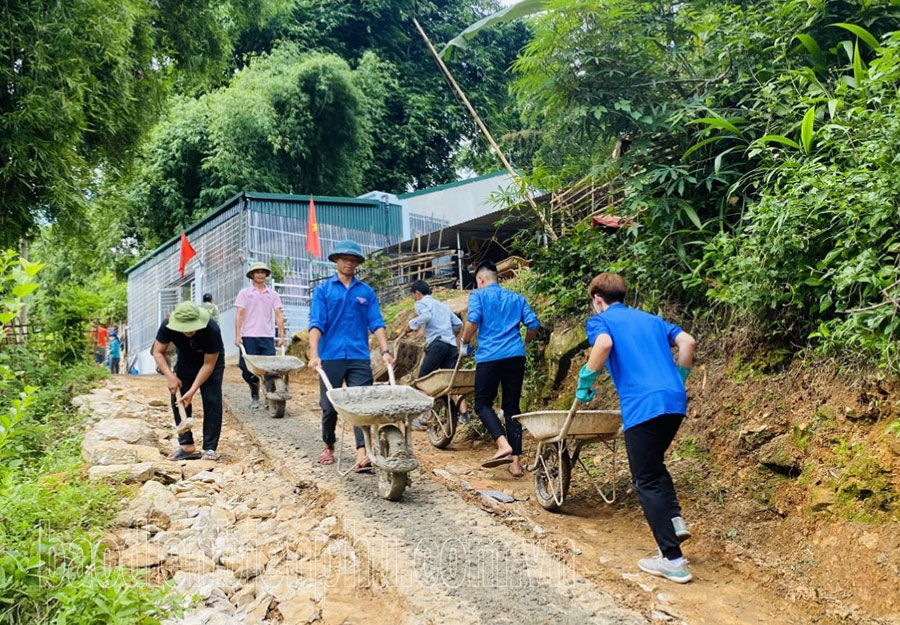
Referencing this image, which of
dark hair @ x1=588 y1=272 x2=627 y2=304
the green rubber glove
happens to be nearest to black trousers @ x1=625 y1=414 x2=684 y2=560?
the green rubber glove

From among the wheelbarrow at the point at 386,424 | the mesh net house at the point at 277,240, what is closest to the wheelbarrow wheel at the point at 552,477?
the wheelbarrow at the point at 386,424

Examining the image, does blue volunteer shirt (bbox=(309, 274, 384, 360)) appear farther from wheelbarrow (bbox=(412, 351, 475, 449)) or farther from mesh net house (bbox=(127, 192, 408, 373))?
mesh net house (bbox=(127, 192, 408, 373))

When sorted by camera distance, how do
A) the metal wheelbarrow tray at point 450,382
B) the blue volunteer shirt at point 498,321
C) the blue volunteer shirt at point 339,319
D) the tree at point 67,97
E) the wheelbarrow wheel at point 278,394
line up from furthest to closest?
1. the wheelbarrow wheel at point 278,394
2. the tree at point 67,97
3. the metal wheelbarrow tray at point 450,382
4. the blue volunteer shirt at point 498,321
5. the blue volunteer shirt at point 339,319

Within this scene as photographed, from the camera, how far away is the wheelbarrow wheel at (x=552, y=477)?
4.48 m

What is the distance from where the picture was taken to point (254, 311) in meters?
8.61

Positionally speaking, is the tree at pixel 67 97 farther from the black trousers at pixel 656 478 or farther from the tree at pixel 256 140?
the tree at pixel 256 140

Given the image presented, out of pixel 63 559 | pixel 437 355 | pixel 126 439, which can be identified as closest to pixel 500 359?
pixel 437 355

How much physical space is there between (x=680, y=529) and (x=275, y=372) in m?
5.67

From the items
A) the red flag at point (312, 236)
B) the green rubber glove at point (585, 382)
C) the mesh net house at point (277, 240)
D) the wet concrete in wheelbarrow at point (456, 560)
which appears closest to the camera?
the wet concrete in wheelbarrow at point (456, 560)

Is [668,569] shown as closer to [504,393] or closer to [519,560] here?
[519,560]

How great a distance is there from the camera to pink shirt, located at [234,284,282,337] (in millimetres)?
8578

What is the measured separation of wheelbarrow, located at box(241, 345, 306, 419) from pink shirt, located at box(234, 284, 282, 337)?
36 cm

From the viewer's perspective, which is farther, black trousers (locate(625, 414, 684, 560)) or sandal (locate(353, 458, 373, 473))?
sandal (locate(353, 458, 373, 473))

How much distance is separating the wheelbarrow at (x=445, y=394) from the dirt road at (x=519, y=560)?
3.24ft
